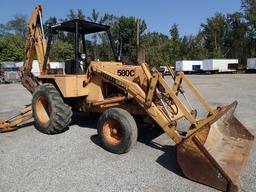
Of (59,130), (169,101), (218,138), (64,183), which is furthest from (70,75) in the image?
(218,138)

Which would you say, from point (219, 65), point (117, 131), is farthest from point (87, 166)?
point (219, 65)

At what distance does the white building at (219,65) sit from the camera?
47562 millimetres

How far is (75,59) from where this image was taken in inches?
270

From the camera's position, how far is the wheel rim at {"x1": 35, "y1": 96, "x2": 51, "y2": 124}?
23.5 feet

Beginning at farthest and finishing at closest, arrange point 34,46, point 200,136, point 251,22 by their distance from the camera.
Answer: point 251,22 → point 34,46 → point 200,136

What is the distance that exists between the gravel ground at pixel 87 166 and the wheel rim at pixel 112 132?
27 centimetres

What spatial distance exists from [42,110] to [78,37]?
200 centimetres

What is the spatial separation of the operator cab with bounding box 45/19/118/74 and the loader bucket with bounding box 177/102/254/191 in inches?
133

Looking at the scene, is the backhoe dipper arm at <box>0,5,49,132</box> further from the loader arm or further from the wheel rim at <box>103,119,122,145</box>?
the wheel rim at <box>103,119,122,145</box>

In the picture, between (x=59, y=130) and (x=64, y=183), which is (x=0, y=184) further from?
(x=59, y=130)

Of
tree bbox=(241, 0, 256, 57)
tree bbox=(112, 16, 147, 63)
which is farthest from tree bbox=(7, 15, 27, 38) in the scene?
tree bbox=(241, 0, 256, 57)

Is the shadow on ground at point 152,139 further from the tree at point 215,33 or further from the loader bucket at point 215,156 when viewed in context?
the tree at point 215,33

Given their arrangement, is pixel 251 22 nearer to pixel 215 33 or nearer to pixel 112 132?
pixel 215 33

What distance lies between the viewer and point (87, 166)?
4.93 meters
